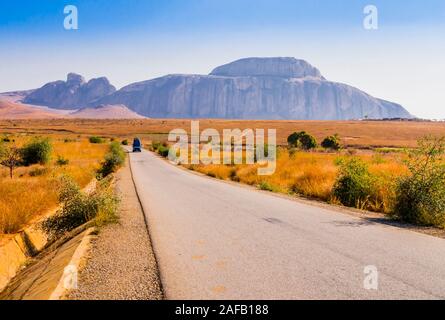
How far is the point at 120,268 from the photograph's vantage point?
6.08 m

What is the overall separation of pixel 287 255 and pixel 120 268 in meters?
2.65

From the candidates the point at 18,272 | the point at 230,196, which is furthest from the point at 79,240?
the point at 230,196

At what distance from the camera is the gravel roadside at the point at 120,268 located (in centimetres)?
500

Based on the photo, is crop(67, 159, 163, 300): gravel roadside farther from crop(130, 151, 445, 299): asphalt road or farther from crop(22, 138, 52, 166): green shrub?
crop(22, 138, 52, 166): green shrub

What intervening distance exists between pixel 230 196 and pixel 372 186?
517 cm

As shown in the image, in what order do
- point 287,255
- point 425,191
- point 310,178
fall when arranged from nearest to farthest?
point 287,255 < point 425,191 < point 310,178

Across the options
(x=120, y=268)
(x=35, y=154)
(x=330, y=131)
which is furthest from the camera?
(x=330, y=131)

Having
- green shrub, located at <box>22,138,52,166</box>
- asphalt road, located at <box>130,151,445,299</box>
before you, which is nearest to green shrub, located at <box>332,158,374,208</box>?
asphalt road, located at <box>130,151,445,299</box>

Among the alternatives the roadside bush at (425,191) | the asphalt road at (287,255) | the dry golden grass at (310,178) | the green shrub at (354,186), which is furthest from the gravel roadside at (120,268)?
the green shrub at (354,186)

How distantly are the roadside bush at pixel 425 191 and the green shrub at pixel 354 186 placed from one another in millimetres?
3075

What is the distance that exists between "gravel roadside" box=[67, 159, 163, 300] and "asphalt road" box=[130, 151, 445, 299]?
213 millimetres

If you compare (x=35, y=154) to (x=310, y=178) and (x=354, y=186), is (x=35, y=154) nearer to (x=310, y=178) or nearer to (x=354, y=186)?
(x=310, y=178)

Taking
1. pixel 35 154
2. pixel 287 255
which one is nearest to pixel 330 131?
pixel 35 154

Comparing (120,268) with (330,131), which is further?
(330,131)
